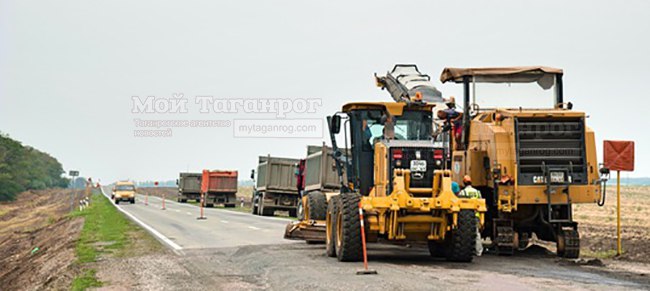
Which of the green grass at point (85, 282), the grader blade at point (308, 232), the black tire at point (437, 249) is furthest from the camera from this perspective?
the grader blade at point (308, 232)

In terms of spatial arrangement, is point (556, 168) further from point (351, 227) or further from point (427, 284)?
point (427, 284)

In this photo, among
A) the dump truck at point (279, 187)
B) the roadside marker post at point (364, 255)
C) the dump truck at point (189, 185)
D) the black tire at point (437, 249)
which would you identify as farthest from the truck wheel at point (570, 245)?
the dump truck at point (189, 185)

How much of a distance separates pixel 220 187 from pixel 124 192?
535 inches

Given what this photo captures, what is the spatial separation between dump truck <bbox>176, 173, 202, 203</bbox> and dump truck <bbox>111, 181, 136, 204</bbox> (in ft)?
14.2

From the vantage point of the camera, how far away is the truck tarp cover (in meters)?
17.2

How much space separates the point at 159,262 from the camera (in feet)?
47.8

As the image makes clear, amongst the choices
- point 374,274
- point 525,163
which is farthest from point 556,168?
point 374,274

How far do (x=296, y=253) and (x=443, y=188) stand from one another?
4.05m

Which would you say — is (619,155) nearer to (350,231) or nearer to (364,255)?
(350,231)

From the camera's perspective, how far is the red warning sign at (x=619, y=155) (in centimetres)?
1595

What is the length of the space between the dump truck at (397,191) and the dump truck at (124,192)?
5226 centimetres

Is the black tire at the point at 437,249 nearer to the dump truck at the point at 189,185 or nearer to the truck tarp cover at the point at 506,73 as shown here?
the truck tarp cover at the point at 506,73

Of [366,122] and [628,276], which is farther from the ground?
[366,122]

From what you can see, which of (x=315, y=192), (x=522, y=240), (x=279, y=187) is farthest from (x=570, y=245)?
(x=279, y=187)
